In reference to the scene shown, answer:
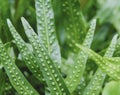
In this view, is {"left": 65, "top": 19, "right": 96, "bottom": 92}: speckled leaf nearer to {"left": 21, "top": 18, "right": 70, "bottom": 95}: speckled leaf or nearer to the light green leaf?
{"left": 21, "top": 18, "right": 70, "bottom": 95}: speckled leaf

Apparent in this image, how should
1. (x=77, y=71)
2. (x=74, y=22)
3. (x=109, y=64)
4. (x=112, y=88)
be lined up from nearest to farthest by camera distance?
1. (x=112, y=88)
2. (x=109, y=64)
3. (x=77, y=71)
4. (x=74, y=22)

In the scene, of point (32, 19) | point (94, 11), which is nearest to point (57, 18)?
point (32, 19)

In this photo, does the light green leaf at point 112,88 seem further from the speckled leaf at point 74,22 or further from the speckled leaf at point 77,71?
the speckled leaf at point 74,22

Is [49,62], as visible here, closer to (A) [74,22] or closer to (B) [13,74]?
(B) [13,74]

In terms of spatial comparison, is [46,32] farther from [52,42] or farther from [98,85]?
[98,85]

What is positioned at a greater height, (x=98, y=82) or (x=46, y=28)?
(x=46, y=28)

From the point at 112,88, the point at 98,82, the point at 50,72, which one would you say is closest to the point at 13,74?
the point at 50,72
